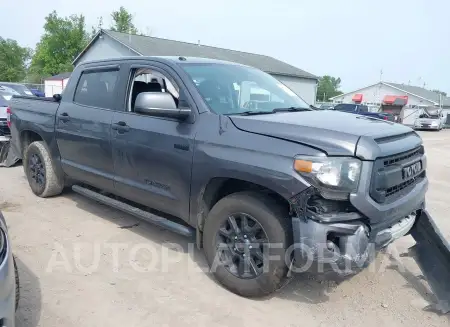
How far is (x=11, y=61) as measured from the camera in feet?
216

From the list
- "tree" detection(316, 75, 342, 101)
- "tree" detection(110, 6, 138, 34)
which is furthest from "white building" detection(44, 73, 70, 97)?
"tree" detection(316, 75, 342, 101)

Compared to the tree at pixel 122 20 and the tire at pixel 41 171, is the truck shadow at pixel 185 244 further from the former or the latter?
the tree at pixel 122 20

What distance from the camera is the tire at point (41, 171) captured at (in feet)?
17.8

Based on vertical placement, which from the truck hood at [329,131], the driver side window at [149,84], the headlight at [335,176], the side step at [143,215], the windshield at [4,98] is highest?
the driver side window at [149,84]

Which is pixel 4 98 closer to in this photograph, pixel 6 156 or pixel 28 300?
pixel 6 156

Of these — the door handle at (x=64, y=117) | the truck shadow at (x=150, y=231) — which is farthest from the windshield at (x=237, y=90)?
the door handle at (x=64, y=117)

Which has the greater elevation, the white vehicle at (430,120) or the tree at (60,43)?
the tree at (60,43)

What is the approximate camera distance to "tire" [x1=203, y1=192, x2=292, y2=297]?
3014mm

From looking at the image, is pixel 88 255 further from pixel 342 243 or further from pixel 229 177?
pixel 342 243

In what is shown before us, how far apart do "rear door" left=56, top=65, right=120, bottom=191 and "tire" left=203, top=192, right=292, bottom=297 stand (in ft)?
5.03

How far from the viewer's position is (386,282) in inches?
147

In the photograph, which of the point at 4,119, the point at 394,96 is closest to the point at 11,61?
the point at 394,96

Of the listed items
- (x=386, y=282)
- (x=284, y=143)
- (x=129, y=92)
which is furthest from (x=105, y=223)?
(x=386, y=282)

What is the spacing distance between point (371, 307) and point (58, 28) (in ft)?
216
